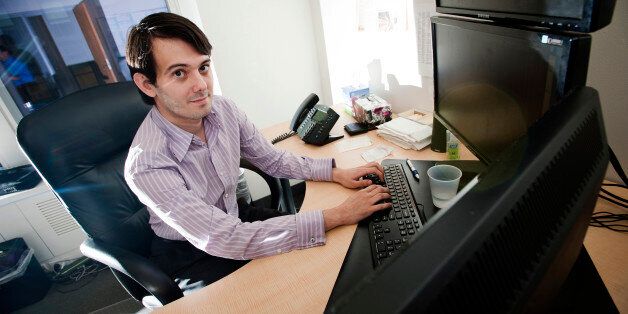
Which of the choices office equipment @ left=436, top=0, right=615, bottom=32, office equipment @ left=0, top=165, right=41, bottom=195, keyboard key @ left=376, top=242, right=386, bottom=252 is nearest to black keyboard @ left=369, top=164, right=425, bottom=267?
keyboard key @ left=376, top=242, right=386, bottom=252

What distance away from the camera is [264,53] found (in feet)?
7.47

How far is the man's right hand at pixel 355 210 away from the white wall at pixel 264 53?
163 cm

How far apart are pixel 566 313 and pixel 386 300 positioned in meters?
0.45

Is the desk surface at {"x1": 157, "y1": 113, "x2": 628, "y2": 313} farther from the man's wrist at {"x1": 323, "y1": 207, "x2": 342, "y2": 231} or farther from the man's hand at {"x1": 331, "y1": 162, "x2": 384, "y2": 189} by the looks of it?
the man's hand at {"x1": 331, "y1": 162, "x2": 384, "y2": 189}

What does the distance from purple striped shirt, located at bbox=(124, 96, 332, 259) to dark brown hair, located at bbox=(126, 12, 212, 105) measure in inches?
6.4

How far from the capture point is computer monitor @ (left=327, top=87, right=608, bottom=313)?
0.80 ft

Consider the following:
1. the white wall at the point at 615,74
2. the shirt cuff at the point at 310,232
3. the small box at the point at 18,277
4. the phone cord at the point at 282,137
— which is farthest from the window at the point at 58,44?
the white wall at the point at 615,74

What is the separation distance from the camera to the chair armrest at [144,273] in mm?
874

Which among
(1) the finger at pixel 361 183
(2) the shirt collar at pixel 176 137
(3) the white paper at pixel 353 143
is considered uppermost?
(2) the shirt collar at pixel 176 137

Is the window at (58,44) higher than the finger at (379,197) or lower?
higher

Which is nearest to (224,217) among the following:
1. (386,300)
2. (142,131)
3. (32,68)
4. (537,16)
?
(142,131)

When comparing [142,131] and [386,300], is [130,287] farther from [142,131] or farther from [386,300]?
[386,300]

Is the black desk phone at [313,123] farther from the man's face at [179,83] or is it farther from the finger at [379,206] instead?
the finger at [379,206]

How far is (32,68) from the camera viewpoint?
208 centimetres
